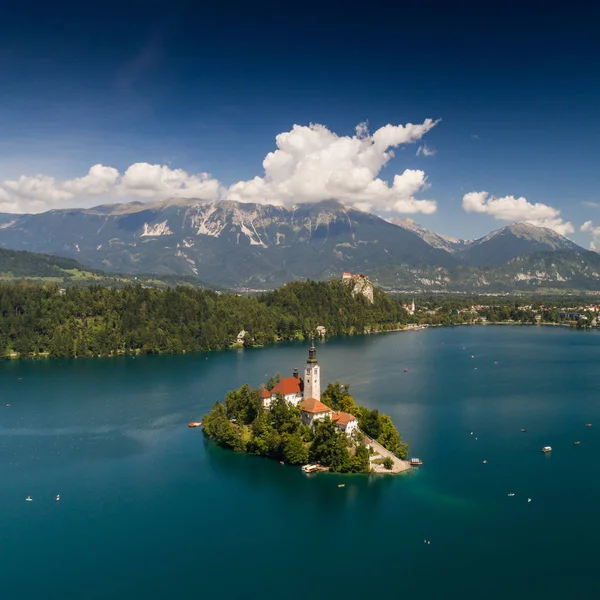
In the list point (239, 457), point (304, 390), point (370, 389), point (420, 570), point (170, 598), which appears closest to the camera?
point (170, 598)

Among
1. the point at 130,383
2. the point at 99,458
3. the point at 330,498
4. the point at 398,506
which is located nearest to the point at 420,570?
the point at 398,506

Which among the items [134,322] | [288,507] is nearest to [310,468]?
[288,507]

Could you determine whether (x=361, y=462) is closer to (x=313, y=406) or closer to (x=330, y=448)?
(x=330, y=448)

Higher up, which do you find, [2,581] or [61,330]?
[61,330]

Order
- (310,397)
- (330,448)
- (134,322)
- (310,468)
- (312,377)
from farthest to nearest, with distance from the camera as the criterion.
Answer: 1. (134,322)
2. (310,397)
3. (312,377)
4. (330,448)
5. (310,468)

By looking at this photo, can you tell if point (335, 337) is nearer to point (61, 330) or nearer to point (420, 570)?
point (61, 330)

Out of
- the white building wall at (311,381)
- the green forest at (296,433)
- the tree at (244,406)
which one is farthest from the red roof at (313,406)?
the tree at (244,406)

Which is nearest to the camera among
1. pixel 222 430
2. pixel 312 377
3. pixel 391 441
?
pixel 391 441
